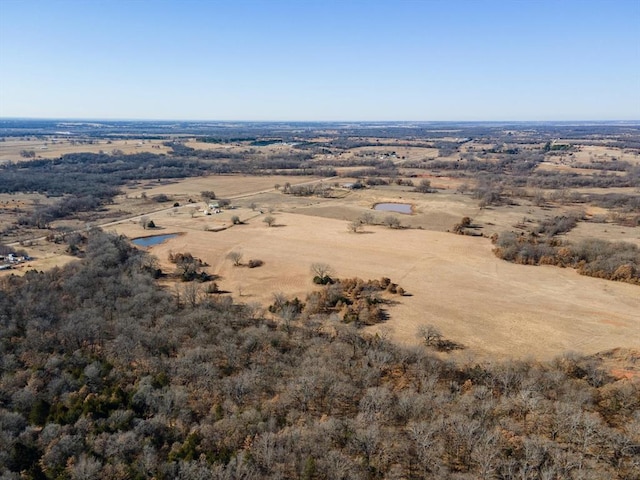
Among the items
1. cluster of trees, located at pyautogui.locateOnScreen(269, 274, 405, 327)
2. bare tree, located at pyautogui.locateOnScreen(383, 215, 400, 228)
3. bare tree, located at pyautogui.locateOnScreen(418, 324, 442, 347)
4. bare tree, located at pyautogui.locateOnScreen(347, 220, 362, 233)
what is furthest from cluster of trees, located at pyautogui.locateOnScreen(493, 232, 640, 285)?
bare tree, located at pyautogui.locateOnScreen(418, 324, 442, 347)

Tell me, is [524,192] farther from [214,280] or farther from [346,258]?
[214,280]

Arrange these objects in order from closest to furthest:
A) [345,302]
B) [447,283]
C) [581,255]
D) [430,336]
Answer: [430,336]
[345,302]
[447,283]
[581,255]

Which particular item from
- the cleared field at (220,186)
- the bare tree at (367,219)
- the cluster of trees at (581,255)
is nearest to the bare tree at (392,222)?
the bare tree at (367,219)

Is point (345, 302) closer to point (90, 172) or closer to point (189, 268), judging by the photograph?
point (189, 268)

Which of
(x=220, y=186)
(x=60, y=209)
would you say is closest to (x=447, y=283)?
(x=60, y=209)

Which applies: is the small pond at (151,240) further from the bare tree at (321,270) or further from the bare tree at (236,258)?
the bare tree at (321,270)

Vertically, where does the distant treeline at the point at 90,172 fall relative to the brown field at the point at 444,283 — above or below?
above

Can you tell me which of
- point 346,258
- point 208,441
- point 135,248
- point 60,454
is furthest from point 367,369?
point 135,248
